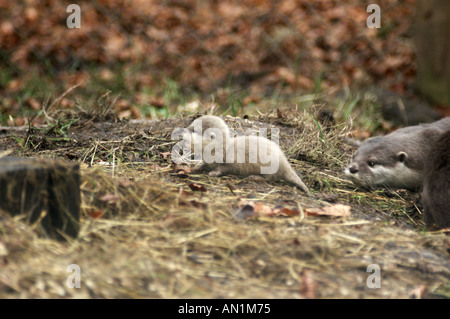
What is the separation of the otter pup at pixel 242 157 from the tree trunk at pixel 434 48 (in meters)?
4.36

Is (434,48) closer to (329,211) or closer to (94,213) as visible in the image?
(329,211)

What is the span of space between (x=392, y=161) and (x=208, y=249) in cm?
227

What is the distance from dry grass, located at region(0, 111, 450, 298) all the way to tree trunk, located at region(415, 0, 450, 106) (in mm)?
4190

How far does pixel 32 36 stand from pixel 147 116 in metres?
4.86

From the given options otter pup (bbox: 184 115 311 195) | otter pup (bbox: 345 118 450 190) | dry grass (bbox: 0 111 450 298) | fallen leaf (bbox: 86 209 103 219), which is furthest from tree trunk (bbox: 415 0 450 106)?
fallen leaf (bbox: 86 209 103 219)

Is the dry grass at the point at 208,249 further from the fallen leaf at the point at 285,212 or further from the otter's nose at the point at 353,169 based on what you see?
the otter's nose at the point at 353,169

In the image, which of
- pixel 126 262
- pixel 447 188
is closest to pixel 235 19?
pixel 447 188

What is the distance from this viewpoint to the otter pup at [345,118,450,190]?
3943 millimetres

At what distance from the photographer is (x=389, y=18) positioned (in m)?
9.13

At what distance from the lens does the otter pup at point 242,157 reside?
348 centimetres

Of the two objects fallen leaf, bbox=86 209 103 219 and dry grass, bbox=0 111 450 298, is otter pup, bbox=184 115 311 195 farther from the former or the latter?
fallen leaf, bbox=86 209 103 219

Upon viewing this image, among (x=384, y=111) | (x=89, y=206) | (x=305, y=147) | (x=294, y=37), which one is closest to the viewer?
(x=89, y=206)
